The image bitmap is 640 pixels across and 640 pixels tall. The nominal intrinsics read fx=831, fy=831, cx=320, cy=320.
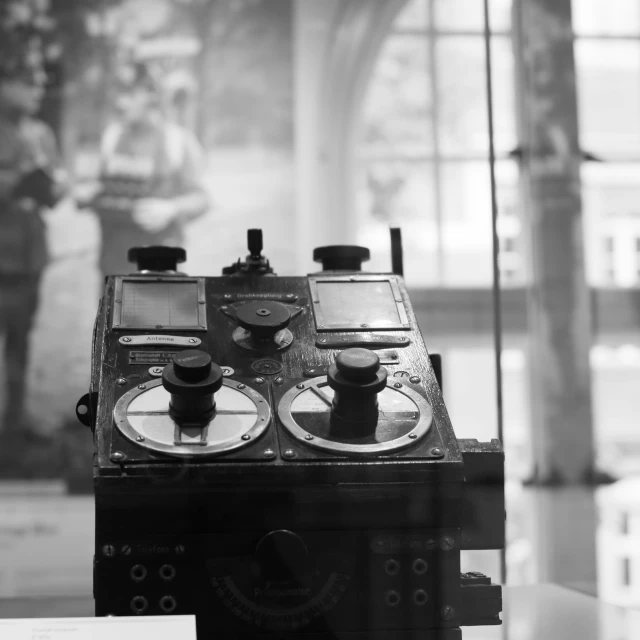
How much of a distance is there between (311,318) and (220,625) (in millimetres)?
529

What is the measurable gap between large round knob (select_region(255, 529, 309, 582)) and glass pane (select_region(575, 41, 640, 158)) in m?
3.21

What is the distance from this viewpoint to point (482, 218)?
3.12 m

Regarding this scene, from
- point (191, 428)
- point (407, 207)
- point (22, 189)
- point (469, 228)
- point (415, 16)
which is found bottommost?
point (191, 428)

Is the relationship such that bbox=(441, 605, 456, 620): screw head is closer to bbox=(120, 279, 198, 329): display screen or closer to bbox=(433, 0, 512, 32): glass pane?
bbox=(120, 279, 198, 329): display screen

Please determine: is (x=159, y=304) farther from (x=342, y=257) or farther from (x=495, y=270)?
(x=495, y=270)

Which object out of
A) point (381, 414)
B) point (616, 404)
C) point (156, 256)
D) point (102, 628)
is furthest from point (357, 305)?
point (616, 404)

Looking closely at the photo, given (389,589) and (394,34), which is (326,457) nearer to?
(389,589)

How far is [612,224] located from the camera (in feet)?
12.4

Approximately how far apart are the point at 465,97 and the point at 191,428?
2857 millimetres

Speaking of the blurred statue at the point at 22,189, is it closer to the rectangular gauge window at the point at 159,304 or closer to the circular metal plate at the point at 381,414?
the rectangular gauge window at the point at 159,304

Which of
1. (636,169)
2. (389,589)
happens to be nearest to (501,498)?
(389,589)

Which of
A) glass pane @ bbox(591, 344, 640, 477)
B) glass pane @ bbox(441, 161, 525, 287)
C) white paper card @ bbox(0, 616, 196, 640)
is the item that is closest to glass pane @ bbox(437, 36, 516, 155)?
glass pane @ bbox(441, 161, 525, 287)

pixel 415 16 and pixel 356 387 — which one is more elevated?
pixel 415 16

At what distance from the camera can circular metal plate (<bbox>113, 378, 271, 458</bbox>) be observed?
1.11 meters
